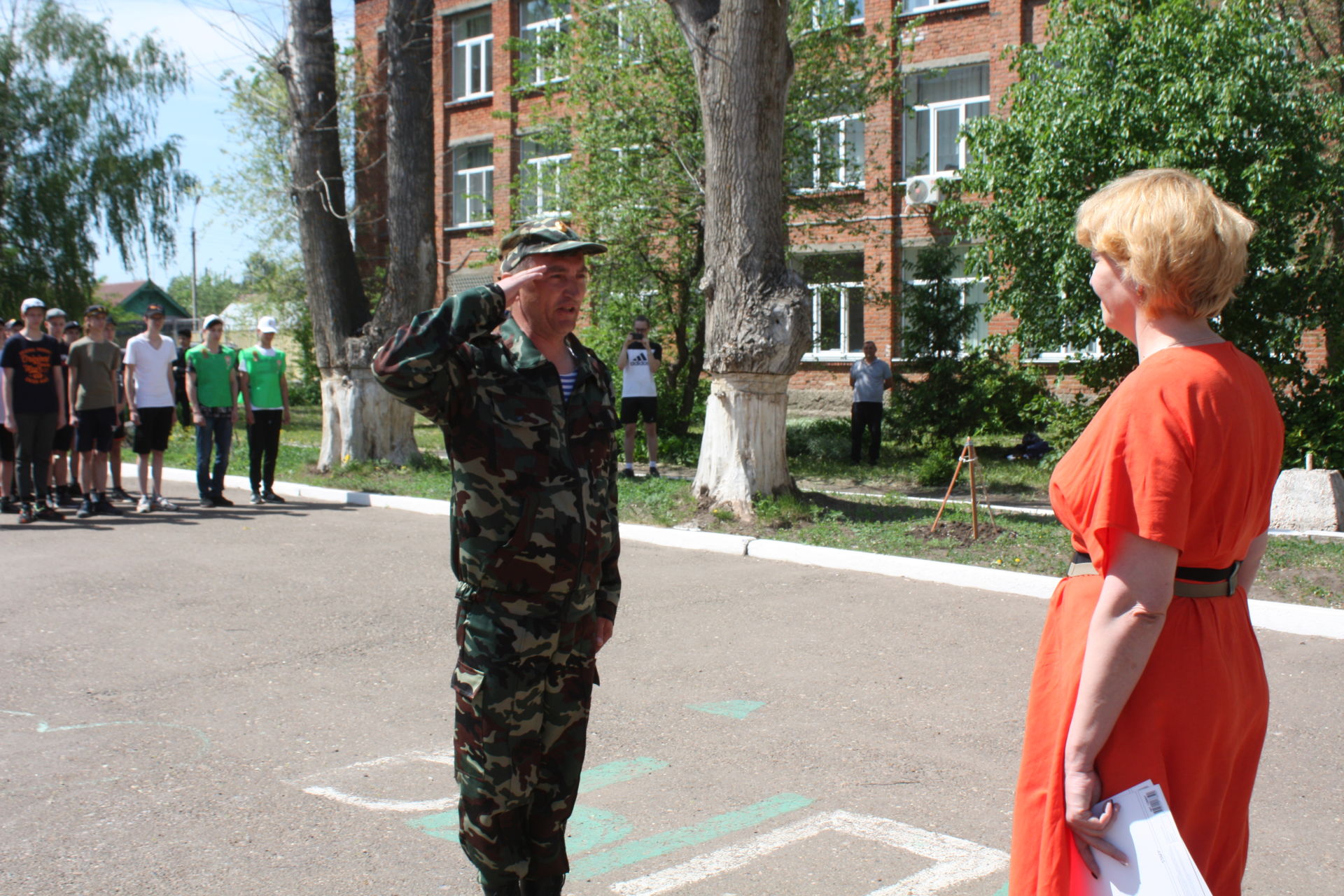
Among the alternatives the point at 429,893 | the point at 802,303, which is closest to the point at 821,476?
the point at 802,303

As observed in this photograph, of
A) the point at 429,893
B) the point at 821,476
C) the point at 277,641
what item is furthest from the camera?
the point at 821,476

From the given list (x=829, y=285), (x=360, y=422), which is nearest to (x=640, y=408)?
(x=360, y=422)

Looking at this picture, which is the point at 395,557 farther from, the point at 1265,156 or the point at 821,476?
the point at 1265,156

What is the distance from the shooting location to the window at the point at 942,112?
2480 centimetres

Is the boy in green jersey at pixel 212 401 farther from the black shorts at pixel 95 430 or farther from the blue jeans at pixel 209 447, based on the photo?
the black shorts at pixel 95 430

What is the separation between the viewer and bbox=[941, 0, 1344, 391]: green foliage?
438 inches

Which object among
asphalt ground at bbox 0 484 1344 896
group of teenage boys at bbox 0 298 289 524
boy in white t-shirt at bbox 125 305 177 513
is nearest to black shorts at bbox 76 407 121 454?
group of teenage boys at bbox 0 298 289 524

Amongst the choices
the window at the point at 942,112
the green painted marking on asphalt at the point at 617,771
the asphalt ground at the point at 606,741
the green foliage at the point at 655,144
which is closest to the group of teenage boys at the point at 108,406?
the asphalt ground at the point at 606,741

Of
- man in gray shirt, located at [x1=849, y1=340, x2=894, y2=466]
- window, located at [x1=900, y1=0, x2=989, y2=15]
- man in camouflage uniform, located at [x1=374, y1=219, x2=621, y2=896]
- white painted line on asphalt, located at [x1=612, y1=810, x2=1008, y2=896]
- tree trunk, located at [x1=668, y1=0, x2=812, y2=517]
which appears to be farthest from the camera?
window, located at [x1=900, y1=0, x2=989, y2=15]

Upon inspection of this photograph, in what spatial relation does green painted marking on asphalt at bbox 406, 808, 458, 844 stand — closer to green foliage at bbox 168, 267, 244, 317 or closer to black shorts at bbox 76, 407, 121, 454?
black shorts at bbox 76, 407, 121, 454

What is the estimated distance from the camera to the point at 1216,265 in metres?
2.10

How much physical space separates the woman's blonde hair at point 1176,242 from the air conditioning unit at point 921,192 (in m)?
21.1

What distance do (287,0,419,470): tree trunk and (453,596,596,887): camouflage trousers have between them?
1183cm

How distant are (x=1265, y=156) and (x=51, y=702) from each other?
442 inches
